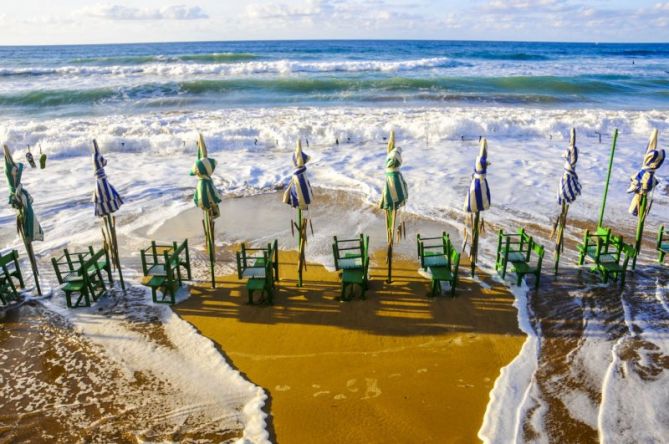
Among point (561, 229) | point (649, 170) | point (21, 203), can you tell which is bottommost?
point (561, 229)

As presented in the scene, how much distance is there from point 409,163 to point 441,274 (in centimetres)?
1050

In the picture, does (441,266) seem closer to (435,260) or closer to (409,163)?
(435,260)

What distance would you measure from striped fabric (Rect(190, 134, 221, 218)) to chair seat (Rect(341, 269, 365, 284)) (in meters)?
3.03

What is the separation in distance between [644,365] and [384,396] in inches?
174

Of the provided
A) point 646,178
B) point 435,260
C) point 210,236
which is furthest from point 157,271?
point 646,178

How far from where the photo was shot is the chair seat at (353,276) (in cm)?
980

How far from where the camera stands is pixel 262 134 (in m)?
24.6

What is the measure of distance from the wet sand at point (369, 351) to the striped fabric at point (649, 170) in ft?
12.1

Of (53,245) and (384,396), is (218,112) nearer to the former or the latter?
(53,245)

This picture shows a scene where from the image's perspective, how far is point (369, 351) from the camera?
848cm

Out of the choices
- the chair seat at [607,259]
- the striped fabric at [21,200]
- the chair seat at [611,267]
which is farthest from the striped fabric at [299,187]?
the chair seat at [607,259]

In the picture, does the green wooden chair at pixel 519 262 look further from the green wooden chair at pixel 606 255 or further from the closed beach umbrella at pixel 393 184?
the closed beach umbrella at pixel 393 184

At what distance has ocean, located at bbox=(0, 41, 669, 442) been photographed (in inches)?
300

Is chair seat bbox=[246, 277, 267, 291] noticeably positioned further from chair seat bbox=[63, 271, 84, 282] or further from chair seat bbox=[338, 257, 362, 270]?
chair seat bbox=[63, 271, 84, 282]
